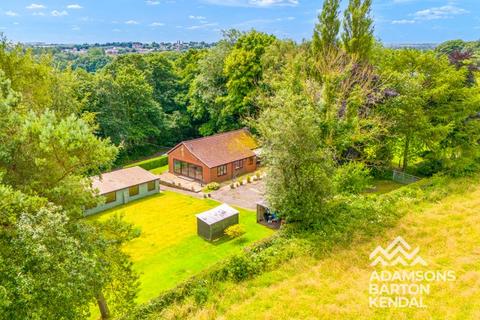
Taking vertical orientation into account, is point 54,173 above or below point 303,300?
above

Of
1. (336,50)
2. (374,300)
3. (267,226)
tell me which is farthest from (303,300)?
(336,50)

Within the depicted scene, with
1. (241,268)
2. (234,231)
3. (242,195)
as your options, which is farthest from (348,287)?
(242,195)

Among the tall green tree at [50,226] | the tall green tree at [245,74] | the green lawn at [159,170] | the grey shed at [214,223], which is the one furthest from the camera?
the tall green tree at [245,74]

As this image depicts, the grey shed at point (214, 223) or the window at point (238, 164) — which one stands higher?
the window at point (238, 164)

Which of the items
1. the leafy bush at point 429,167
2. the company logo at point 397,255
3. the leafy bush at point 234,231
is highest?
the leafy bush at point 429,167

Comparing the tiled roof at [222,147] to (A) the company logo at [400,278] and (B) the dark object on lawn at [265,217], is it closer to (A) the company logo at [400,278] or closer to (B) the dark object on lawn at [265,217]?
(B) the dark object on lawn at [265,217]

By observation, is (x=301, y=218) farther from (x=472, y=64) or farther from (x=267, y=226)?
(x=472, y=64)

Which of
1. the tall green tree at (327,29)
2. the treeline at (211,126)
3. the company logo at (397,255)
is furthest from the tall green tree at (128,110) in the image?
the company logo at (397,255)
